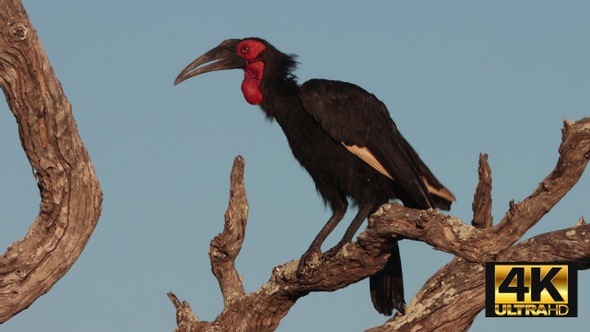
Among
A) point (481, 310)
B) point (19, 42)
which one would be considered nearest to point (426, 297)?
point (481, 310)

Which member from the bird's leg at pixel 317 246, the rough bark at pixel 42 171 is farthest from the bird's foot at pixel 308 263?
the rough bark at pixel 42 171

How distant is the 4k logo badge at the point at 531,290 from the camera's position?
202 inches

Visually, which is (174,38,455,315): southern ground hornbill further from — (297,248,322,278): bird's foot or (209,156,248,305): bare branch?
(209,156,248,305): bare branch

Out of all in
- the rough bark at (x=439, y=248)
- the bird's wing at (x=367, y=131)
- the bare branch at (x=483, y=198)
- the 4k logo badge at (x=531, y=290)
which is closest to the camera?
the rough bark at (x=439, y=248)

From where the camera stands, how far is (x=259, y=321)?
6.02 metres

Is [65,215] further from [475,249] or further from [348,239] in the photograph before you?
[475,249]

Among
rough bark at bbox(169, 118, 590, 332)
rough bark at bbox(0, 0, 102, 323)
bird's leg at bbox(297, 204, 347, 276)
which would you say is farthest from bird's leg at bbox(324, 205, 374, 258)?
rough bark at bbox(0, 0, 102, 323)

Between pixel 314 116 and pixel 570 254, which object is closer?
pixel 570 254

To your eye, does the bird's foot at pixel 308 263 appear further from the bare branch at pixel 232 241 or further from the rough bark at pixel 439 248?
the bare branch at pixel 232 241

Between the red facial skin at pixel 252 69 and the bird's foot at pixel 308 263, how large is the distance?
1.35 metres

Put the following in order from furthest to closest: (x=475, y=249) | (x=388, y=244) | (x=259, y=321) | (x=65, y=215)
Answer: (x=259, y=321), (x=65, y=215), (x=388, y=244), (x=475, y=249)

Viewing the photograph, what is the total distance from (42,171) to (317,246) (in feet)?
6.17

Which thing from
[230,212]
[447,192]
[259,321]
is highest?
[447,192]

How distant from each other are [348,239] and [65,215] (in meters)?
1.81
